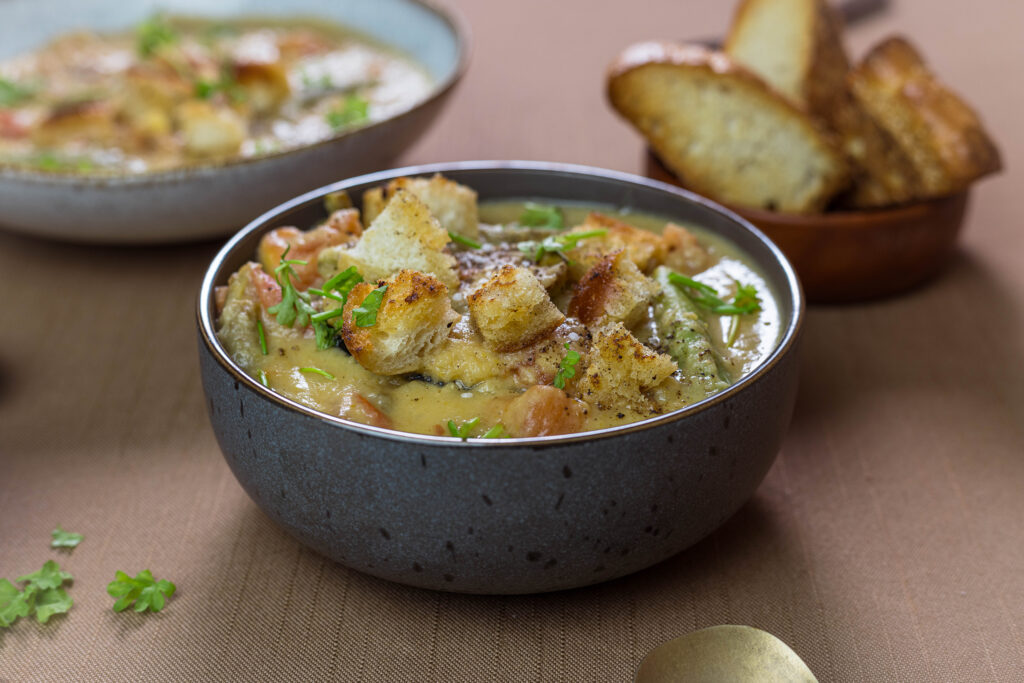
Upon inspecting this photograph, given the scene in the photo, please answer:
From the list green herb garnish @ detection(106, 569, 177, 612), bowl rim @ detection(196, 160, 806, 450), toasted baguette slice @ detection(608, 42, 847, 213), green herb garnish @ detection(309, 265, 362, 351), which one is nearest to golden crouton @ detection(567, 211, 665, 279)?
bowl rim @ detection(196, 160, 806, 450)

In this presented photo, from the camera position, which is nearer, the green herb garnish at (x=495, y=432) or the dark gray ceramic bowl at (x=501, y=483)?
the dark gray ceramic bowl at (x=501, y=483)

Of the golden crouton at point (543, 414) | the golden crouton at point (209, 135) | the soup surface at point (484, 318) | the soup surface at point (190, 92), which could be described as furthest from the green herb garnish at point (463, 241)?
the golden crouton at point (209, 135)

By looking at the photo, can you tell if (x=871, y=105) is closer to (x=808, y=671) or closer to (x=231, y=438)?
(x=808, y=671)

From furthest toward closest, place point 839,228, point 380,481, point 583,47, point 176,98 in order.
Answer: point 583,47 < point 176,98 < point 839,228 < point 380,481

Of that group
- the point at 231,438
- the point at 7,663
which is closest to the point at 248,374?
the point at 231,438

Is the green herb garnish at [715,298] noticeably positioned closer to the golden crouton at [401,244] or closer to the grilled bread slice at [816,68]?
the golden crouton at [401,244]

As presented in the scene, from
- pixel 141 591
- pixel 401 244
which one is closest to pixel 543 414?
pixel 401 244

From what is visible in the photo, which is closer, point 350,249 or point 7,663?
point 7,663
